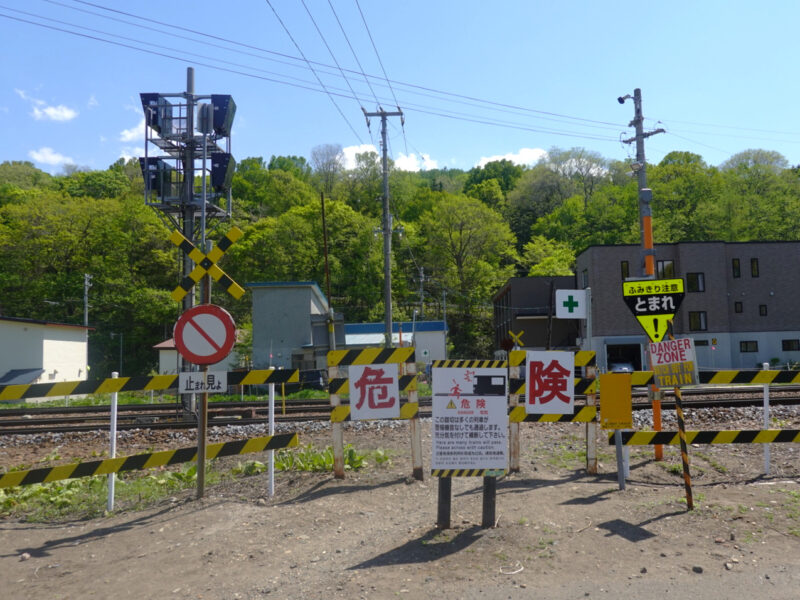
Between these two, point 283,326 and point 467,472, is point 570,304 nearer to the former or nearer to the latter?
point 467,472

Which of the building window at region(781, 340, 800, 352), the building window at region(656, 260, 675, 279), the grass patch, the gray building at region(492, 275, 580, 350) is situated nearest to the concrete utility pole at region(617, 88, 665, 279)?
the grass patch

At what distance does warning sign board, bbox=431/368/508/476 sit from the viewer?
18.0 ft

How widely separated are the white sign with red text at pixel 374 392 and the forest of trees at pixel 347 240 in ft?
133

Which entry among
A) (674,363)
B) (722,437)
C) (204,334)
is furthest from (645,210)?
(204,334)

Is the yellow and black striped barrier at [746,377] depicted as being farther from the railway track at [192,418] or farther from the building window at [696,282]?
the building window at [696,282]

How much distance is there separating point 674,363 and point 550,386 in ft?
5.28

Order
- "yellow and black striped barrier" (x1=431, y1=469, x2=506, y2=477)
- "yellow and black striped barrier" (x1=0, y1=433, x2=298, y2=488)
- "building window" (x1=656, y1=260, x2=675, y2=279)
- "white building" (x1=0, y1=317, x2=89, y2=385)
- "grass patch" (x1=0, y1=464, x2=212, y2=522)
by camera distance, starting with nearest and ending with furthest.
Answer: "yellow and black striped barrier" (x1=431, y1=469, x2=506, y2=477) → "yellow and black striped barrier" (x1=0, y1=433, x2=298, y2=488) → "grass patch" (x1=0, y1=464, x2=212, y2=522) → "white building" (x1=0, y1=317, x2=89, y2=385) → "building window" (x1=656, y1=260, x2=675, y2=279)

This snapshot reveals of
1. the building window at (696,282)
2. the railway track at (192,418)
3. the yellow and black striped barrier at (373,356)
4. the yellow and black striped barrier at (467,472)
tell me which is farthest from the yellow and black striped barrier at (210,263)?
the building window at (696,282)

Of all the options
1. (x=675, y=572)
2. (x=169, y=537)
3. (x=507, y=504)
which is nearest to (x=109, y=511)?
(x=169, y=537)

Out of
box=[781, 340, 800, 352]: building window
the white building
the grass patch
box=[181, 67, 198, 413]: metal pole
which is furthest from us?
box=[781, 340, 800, 352]: building window

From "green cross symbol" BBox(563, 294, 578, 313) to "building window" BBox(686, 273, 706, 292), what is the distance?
38943mm

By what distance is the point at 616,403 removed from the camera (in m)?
6.78

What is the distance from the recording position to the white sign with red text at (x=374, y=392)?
7211 mm

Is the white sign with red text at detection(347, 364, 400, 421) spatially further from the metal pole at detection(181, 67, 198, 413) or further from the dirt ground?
the metal pole at detection(181, 67, 198, 413)
